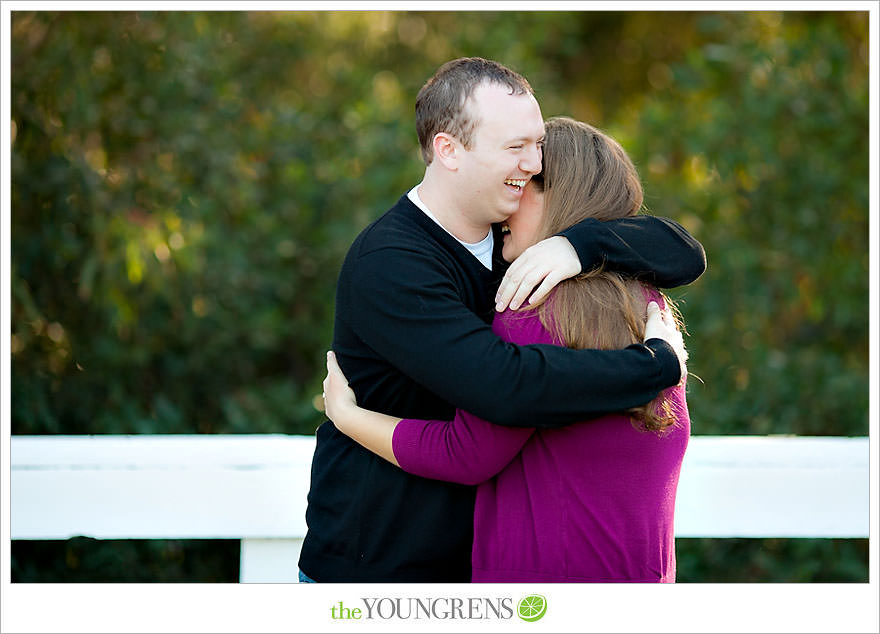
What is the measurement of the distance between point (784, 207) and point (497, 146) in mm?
3301

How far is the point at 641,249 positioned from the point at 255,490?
1.28m

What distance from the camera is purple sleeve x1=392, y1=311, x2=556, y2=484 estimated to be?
→ 1.82 meters

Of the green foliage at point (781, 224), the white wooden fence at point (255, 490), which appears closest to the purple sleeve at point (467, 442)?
the white wooden fence at point (255, 490)

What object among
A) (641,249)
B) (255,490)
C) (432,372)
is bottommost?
(255,490)

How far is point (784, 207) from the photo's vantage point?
4832 mm

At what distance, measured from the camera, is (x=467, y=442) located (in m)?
1.83

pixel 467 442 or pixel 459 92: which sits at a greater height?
pixel 459 92

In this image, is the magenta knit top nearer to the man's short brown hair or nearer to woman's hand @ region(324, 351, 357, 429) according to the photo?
woman's hand @ region(324, 351, 357, 429)

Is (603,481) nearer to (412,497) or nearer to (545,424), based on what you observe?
(545,424)

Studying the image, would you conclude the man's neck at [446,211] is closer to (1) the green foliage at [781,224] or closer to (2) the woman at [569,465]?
(2) the woman at [569,465]

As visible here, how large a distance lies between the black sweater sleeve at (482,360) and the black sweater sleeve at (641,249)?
0.57 feet

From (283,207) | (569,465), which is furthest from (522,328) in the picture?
(283,207)

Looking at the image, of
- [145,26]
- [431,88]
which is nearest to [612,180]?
[431,88]

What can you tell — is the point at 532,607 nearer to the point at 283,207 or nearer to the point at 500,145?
the point at 500,145
